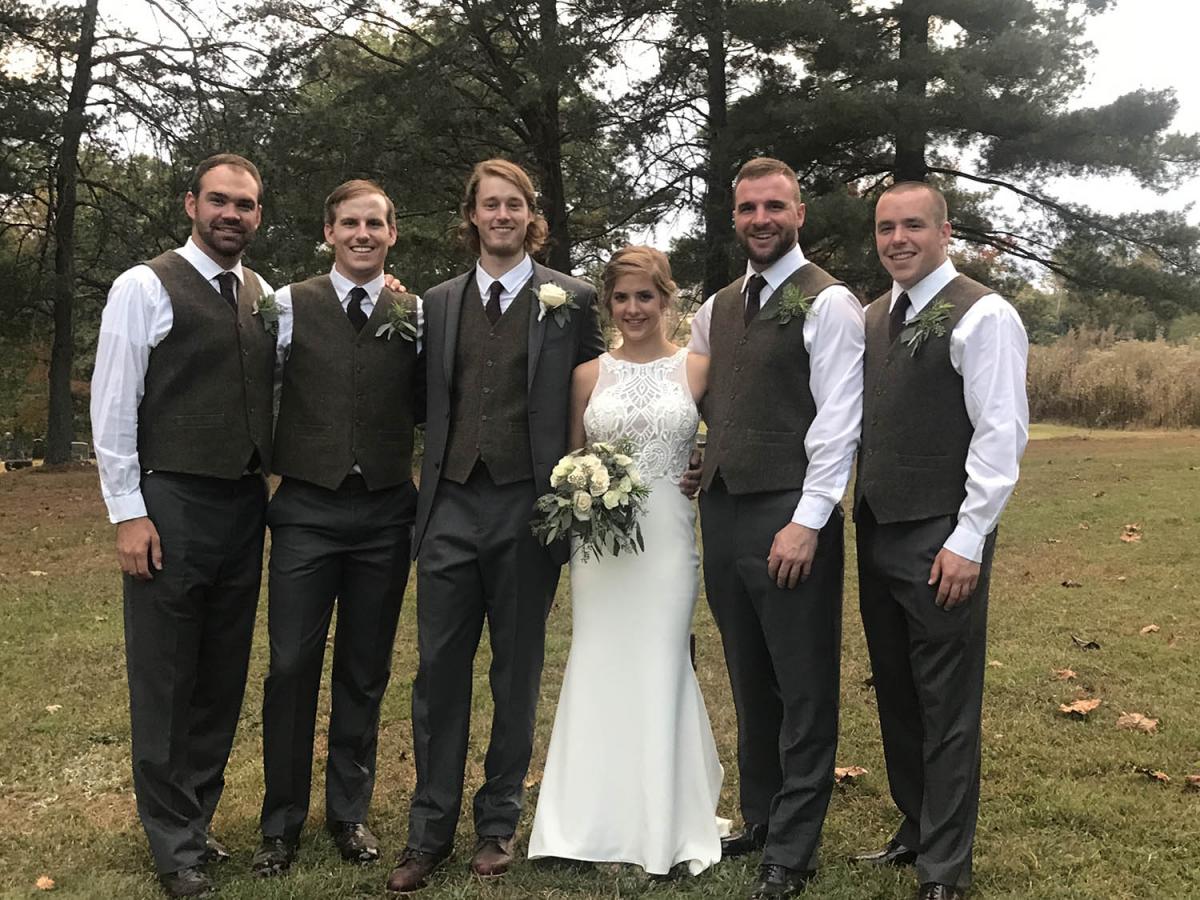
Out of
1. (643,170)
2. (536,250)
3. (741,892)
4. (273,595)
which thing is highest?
(643,170)

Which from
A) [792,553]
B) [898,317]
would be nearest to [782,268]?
[898,317]

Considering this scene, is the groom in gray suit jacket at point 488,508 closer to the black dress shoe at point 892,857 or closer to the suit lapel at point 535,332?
the suit lapel at point 535,332

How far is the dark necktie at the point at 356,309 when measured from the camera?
3.98 meters

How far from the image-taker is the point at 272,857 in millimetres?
3869

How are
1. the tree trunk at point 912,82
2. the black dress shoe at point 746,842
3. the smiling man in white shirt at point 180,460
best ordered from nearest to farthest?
the smiling man in white shirt at point 180,460, the black dress shoe at point 746,842, the tree trunk at point 912,82

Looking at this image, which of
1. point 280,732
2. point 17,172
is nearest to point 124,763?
point 280,732

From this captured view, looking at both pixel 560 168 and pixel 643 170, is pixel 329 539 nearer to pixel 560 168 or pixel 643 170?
pixel 643 170

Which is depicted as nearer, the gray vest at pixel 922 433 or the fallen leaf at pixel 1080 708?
the gray vest at pixel 922 433

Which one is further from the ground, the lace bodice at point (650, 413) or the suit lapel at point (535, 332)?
the suit lapel at point (535, 332)

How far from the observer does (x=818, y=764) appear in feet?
12.0

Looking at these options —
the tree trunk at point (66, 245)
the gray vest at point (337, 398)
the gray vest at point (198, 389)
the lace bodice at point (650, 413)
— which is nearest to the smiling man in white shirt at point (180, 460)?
the gray vest at point (198, 389)

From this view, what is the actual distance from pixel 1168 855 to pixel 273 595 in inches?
141

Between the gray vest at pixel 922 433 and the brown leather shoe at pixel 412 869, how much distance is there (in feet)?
6.92

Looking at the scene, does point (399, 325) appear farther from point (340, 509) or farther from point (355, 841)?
point (355, 841)
